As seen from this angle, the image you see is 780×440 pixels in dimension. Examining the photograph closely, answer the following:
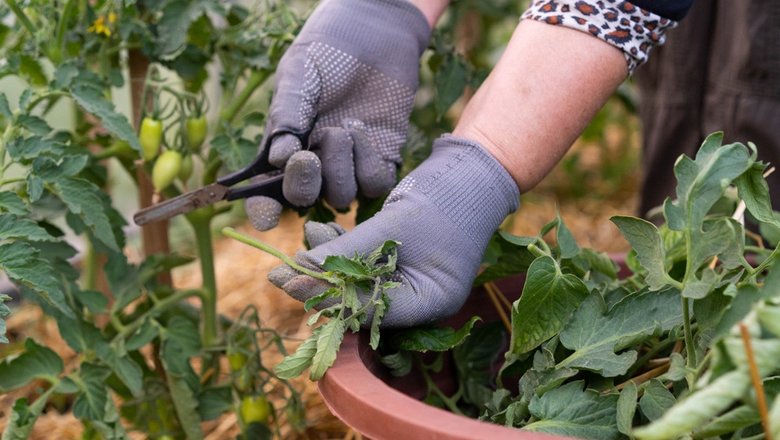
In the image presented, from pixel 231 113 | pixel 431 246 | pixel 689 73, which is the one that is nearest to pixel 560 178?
pixel 689 73

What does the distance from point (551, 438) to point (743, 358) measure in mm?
140

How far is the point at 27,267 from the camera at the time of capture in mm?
834

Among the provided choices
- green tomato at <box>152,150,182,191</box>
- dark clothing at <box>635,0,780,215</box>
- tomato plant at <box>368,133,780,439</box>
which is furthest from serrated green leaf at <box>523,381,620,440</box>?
dark clothing at <box>635,0,780,215</box>

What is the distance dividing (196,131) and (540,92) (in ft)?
1.38

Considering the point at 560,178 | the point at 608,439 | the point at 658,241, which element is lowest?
the point at 560,178

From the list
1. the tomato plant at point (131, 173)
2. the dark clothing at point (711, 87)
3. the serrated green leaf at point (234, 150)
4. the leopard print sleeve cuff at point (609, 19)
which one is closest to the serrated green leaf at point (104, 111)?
the tomato plant at point (131, 173)

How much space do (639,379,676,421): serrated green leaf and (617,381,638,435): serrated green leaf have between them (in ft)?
0.04

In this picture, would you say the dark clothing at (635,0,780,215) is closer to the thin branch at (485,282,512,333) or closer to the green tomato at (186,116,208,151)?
the thin branch at (485,282,512,333)

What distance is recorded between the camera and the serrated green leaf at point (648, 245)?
77 centimetres

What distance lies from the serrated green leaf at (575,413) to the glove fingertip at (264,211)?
0.35 m

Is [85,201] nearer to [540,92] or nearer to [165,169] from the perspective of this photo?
[165,169]

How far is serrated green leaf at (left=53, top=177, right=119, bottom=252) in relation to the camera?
0.92m

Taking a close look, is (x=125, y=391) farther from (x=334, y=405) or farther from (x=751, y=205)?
(x=751, y=205)

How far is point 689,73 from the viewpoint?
1.50m
